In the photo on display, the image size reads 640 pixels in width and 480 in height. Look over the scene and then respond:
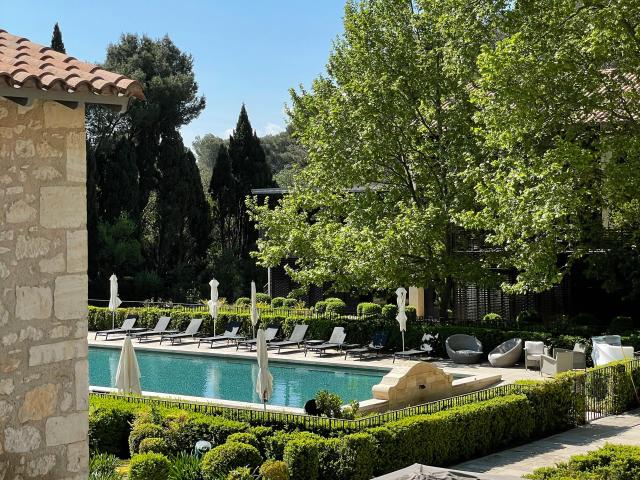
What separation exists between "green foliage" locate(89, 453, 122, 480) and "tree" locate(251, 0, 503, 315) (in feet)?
46.3

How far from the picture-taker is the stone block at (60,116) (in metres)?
7.36

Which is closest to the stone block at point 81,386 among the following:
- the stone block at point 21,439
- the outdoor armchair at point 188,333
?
the stone block at point 21,439

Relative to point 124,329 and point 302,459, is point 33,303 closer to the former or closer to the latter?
point 302,459

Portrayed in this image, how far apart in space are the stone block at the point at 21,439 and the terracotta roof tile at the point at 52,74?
295cm

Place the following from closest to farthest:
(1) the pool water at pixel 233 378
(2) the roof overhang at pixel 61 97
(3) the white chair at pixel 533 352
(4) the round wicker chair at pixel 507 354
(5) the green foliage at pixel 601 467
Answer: (2) the roof overhang at pixel 61 97 < (5) the green foliage at pixel 601 467 < (1) the pool water at pixel 233 378 < (3) the white chair at pixel 533 352 < (4) the round wicker chair at pixel 507 354

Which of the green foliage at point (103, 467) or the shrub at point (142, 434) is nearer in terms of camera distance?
the green foliage at point (103, 467)

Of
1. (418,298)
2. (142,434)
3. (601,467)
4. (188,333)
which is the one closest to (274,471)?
(142,434)

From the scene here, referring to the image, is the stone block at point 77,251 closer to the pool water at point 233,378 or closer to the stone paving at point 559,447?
the stone paving at point 559,447

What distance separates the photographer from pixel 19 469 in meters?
7.15

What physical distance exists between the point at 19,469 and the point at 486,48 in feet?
57.2

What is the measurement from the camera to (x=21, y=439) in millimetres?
7152

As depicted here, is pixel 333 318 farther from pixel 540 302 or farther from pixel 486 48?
pixel 486 48

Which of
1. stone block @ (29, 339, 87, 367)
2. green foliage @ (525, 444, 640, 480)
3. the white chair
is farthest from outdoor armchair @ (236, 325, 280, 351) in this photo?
stone block @ (29, 339, 87, 367)

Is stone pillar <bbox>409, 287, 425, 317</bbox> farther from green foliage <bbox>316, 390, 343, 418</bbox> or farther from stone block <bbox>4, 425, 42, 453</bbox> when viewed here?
stone block <bbox>4, 425, 42, 453</bbox>
